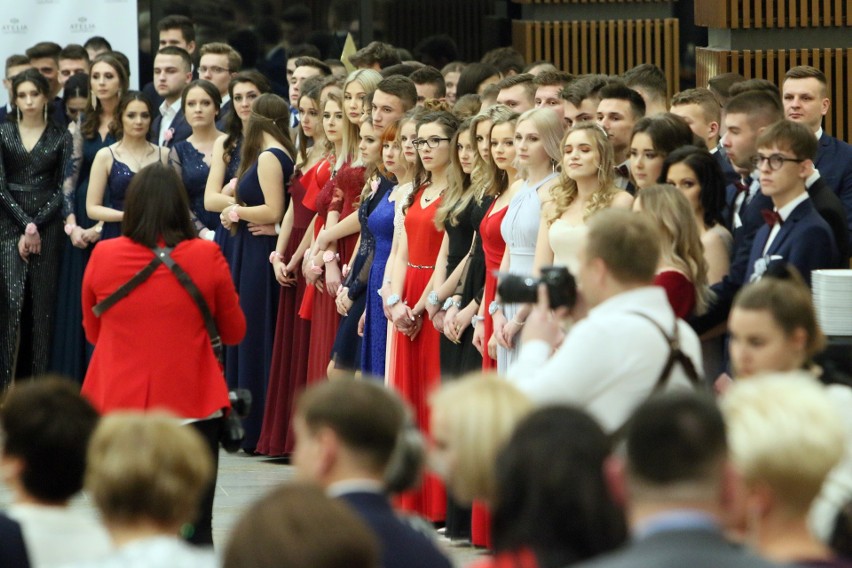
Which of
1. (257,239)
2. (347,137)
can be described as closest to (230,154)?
(257,239)

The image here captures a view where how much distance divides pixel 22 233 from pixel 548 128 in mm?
4240

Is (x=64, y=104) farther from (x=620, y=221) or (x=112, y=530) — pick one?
(x=112, y=530)

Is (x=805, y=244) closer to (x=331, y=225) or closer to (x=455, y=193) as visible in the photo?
(x=455, y=193)

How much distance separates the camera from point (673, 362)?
409 centimetres

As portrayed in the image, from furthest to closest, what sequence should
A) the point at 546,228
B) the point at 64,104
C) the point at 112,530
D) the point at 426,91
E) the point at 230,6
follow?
the point at 230,6
the point at 64,104
the point at 426,91
the point at 546,228
the point at 112,530

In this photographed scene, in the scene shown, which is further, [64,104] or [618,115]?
[64,104]

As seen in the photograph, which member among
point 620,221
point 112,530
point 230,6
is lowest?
point 112,530

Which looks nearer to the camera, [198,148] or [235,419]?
[235,419]

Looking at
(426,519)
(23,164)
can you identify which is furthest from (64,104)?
(426,519)

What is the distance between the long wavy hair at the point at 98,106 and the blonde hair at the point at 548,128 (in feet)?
12.9

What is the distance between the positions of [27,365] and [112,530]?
7.13 meters

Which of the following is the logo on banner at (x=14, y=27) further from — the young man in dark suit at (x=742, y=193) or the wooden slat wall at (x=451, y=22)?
the young man in dark suit at (x=742, y=193)

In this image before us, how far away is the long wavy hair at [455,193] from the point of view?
23.3 feet

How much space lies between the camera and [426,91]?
8.94 m
